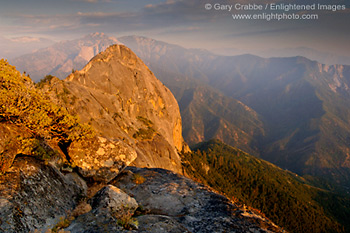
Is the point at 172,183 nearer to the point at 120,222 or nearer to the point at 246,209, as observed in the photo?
the point at 246,209

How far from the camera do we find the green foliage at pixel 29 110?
416 inches

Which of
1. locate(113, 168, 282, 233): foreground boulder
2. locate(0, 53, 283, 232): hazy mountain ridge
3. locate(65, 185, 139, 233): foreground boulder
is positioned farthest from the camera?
locate(113, 168, 282, 233): foreground boulder

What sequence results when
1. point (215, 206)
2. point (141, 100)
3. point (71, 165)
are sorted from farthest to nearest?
point (141, 100) < point (71, 165) < point (215, 206)

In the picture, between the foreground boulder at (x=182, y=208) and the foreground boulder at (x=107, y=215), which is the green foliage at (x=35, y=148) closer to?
the foreground boulder at (x=107, y=215)

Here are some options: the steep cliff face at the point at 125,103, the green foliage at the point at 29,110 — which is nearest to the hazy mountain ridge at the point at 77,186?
the green foliage at the point at 29,110

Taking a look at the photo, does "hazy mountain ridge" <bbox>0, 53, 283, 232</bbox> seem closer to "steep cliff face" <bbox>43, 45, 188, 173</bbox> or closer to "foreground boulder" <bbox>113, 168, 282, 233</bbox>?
"foreground boulder" <bbox>113, 168, 282, 233</bbox>

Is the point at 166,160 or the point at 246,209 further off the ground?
the point at 246,209

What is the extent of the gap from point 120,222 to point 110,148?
8.54m

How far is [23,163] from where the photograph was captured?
9.98m

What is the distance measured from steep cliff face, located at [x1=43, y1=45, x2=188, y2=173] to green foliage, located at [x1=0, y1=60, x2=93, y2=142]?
1289 inches

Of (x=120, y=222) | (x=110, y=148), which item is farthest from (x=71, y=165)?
(x=120, y=222)

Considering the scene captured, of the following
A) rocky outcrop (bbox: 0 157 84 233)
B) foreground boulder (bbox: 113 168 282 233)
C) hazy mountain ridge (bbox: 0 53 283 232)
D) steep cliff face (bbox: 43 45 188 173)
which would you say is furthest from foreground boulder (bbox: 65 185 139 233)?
steep cliff face (bbox: 43 45 188 173)

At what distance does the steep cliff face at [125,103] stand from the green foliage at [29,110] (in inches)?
1289

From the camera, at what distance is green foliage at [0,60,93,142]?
10578mm
